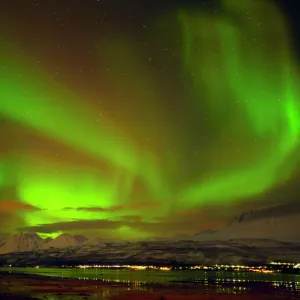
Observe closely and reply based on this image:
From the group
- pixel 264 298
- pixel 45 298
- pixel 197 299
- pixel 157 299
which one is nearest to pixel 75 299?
pixel 45 298

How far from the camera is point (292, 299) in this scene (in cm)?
7444

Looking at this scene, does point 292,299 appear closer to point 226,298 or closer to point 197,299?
point 226,298

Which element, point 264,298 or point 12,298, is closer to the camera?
point 12,298

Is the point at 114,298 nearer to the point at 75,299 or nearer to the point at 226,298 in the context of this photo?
the point at 75,299

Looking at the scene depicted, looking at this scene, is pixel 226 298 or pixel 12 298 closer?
pixel 12 298

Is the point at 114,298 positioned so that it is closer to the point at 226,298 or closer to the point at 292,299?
the point at 226,298

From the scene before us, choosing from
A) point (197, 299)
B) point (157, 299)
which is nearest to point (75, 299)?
point (157, 299)

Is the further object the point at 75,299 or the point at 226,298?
the point at 226,298

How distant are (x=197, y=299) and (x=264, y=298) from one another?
40.3 feet

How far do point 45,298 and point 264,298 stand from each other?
1442 inches

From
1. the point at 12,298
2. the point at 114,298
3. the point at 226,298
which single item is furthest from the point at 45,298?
the point at 226,298

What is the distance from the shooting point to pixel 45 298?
73.4 metres

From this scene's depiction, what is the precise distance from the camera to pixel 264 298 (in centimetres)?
7819

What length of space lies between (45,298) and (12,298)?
5168 millimetres
